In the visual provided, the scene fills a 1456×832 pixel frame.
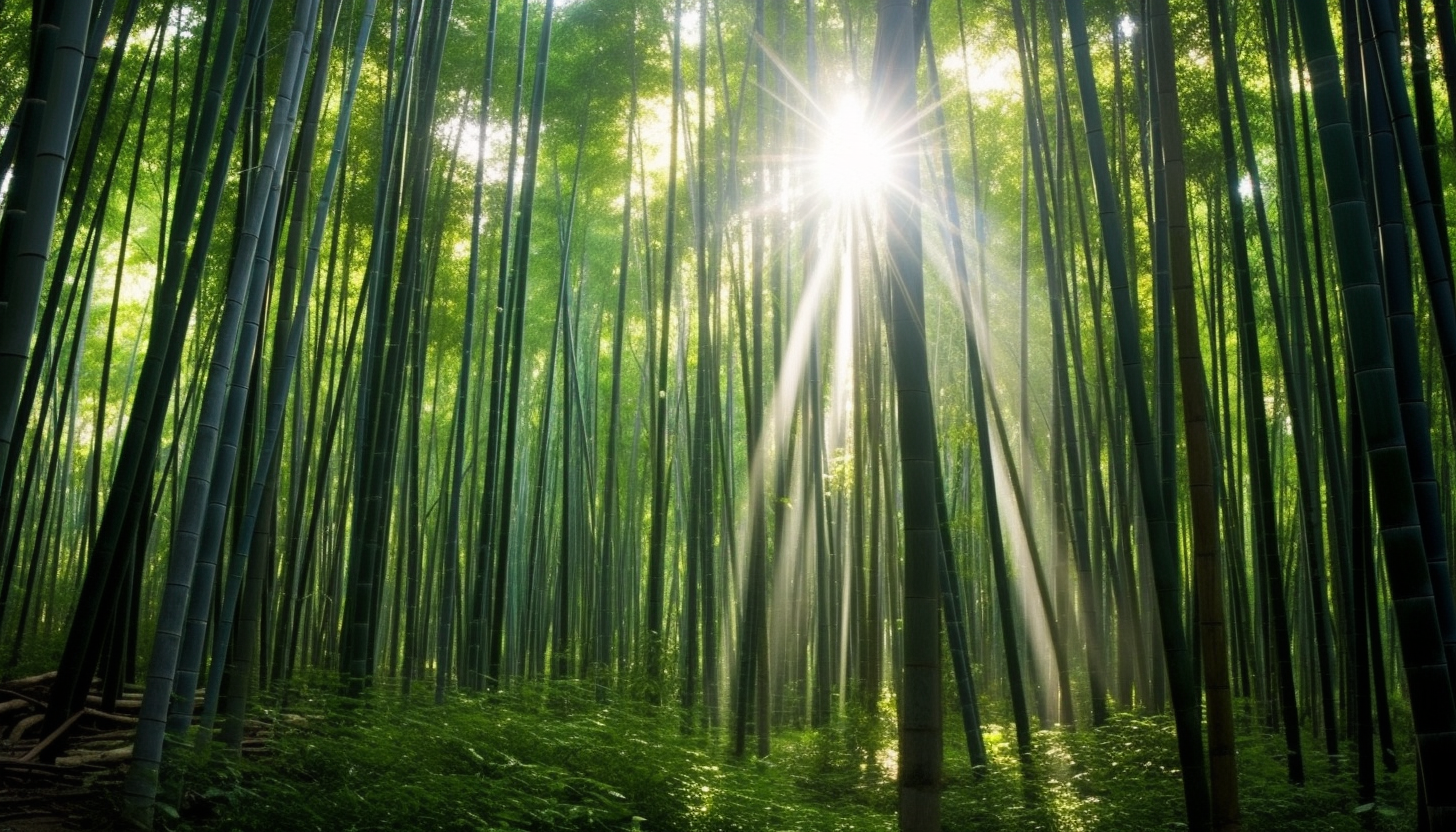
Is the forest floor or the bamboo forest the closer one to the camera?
the bamboo forest

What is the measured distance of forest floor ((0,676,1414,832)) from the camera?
275 centimetres

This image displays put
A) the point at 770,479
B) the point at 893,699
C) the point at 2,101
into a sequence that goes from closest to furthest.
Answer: the point at 2,101 < the point at 893,699 < the point at 770,479

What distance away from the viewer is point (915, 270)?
2150 mm

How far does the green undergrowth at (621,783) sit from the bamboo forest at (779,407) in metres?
0.02

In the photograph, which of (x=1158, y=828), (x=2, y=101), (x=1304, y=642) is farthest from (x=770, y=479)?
(x=2, y=101)

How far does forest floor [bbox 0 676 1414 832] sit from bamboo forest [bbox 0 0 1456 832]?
2 cm

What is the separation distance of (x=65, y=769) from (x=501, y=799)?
1354 millimetres

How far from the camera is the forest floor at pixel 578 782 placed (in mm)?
2750

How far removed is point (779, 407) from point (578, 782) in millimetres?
2730

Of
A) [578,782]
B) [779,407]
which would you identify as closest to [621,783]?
[578,782]

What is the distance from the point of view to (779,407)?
223 inches

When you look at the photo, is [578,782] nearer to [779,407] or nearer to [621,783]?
[621,783]

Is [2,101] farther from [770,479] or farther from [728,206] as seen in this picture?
[770,479]

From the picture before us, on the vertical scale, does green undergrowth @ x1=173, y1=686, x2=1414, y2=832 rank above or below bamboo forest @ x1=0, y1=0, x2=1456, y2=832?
below
